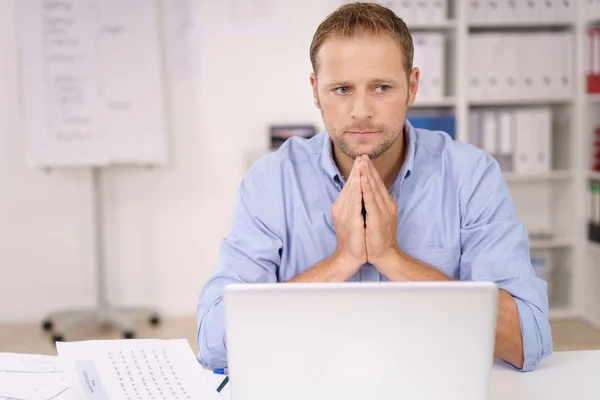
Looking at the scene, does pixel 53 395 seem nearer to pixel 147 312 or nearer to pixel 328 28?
pixel 328 28

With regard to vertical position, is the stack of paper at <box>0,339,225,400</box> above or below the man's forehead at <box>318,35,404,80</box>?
below

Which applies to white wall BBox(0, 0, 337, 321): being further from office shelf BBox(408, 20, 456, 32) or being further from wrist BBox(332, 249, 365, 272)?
wrist BBox(332, 249, 365, 272)

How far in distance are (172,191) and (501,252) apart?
9.17 ft

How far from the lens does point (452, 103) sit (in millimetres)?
3773

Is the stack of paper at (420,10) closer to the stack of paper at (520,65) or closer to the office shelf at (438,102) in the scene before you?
the stack of paper at (520,65)

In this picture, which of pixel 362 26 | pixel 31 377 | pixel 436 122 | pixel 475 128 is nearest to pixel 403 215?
pixel 362 26

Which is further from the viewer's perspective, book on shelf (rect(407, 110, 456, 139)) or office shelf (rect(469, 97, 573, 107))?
office shelf (rect(469, 97, 573, 107))

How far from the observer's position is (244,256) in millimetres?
1546

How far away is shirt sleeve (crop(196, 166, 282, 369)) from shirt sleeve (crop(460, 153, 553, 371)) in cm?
40

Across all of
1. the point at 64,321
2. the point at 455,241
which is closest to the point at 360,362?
the point at 455,241

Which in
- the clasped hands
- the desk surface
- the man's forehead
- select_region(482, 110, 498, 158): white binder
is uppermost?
the man's forehead

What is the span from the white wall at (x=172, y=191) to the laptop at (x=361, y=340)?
3.17 meters

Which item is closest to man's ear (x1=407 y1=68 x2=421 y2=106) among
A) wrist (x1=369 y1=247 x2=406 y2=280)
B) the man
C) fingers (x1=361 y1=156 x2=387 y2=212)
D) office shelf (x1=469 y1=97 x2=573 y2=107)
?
the man

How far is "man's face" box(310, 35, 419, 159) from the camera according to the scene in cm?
154
